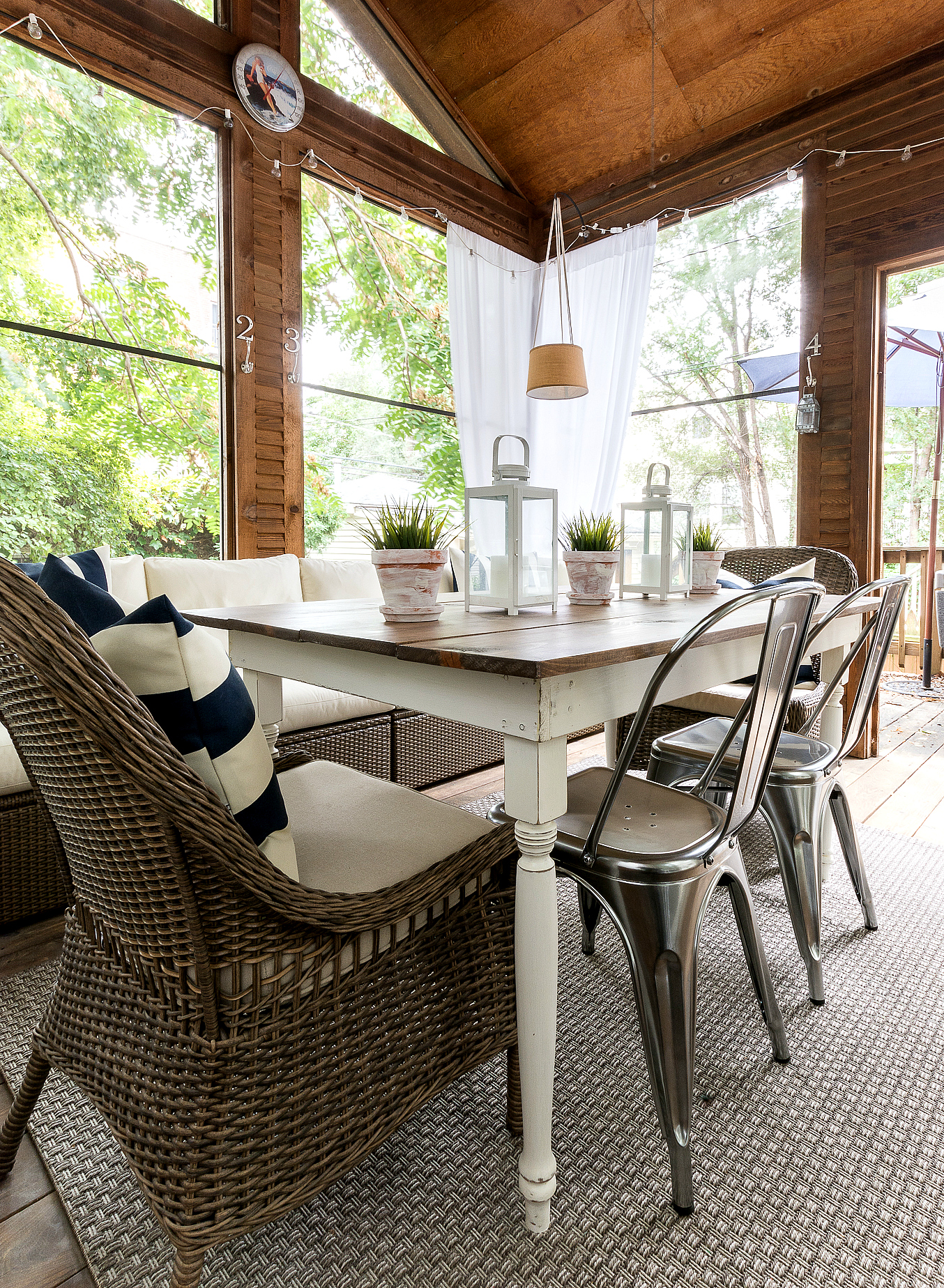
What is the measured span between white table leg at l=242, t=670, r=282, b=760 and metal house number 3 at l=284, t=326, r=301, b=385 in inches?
81.8

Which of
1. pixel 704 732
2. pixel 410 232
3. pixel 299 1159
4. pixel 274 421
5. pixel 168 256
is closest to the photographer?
pixel 299 1159

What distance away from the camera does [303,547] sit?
10.9ft

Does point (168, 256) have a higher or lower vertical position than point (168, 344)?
higher

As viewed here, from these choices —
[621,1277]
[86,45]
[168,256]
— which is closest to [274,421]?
[168,256]

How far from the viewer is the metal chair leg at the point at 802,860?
149 cm

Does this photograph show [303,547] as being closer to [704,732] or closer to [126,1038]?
[704,732]

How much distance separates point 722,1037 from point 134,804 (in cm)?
124

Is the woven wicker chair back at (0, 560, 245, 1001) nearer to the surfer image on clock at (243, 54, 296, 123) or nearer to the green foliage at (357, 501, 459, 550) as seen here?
the green foliage at (357, 501, 459, 550)

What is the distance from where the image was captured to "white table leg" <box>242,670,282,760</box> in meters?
1.52

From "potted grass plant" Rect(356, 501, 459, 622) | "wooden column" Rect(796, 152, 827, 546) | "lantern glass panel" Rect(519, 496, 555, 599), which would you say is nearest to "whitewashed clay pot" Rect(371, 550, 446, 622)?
"potted grass plant" Rect(356, 501, 459, 622)

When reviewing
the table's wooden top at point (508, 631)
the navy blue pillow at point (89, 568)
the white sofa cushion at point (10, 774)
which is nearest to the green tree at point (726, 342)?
the table's wooden top at point (508, 631)

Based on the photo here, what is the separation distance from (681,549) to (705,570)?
0.23 m

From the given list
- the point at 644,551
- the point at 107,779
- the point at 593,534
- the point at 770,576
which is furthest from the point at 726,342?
the point at 107,779

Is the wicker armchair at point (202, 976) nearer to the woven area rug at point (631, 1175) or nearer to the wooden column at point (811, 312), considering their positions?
the woven area rug at point (631, 1175)
